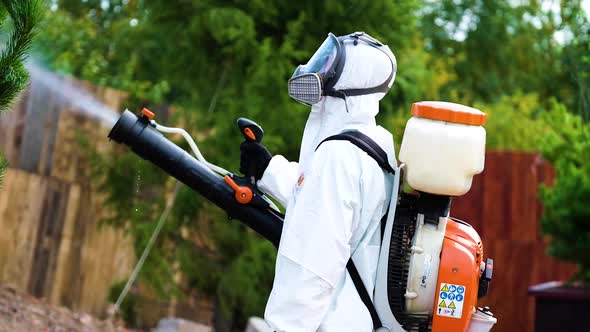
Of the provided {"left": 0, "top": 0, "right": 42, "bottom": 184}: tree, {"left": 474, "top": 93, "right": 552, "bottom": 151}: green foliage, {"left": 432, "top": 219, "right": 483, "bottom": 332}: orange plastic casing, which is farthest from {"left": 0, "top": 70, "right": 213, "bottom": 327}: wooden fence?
{"left": 474, "top": 93, "right": 552, "bottom": 151}: green foliage

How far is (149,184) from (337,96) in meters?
4.81

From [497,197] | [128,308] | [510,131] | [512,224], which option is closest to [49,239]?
[128,308]

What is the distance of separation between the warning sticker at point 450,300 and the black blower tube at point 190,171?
884 millimetres

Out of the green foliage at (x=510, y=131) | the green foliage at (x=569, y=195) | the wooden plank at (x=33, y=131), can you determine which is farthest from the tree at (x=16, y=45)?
the green foliage at (x=510, y=131)

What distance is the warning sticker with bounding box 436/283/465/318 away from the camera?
4008 mm

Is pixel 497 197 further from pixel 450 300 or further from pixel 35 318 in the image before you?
pixel 450 300

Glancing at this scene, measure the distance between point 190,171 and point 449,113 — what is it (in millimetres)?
1219

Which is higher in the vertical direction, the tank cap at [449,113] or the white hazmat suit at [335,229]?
the tank cap at [449,113]

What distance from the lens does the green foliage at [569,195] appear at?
8.72 meters

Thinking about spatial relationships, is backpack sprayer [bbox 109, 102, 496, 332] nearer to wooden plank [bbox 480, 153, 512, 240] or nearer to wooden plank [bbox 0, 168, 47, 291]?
wooden plank [bbox 0, 168, 47, 291]

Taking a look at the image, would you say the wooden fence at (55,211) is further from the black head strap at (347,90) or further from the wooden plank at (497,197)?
the black head strap at (347,90)

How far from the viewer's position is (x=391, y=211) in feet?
13.5

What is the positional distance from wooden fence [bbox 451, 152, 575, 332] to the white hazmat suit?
7.47 m

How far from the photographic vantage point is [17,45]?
4.54 m
